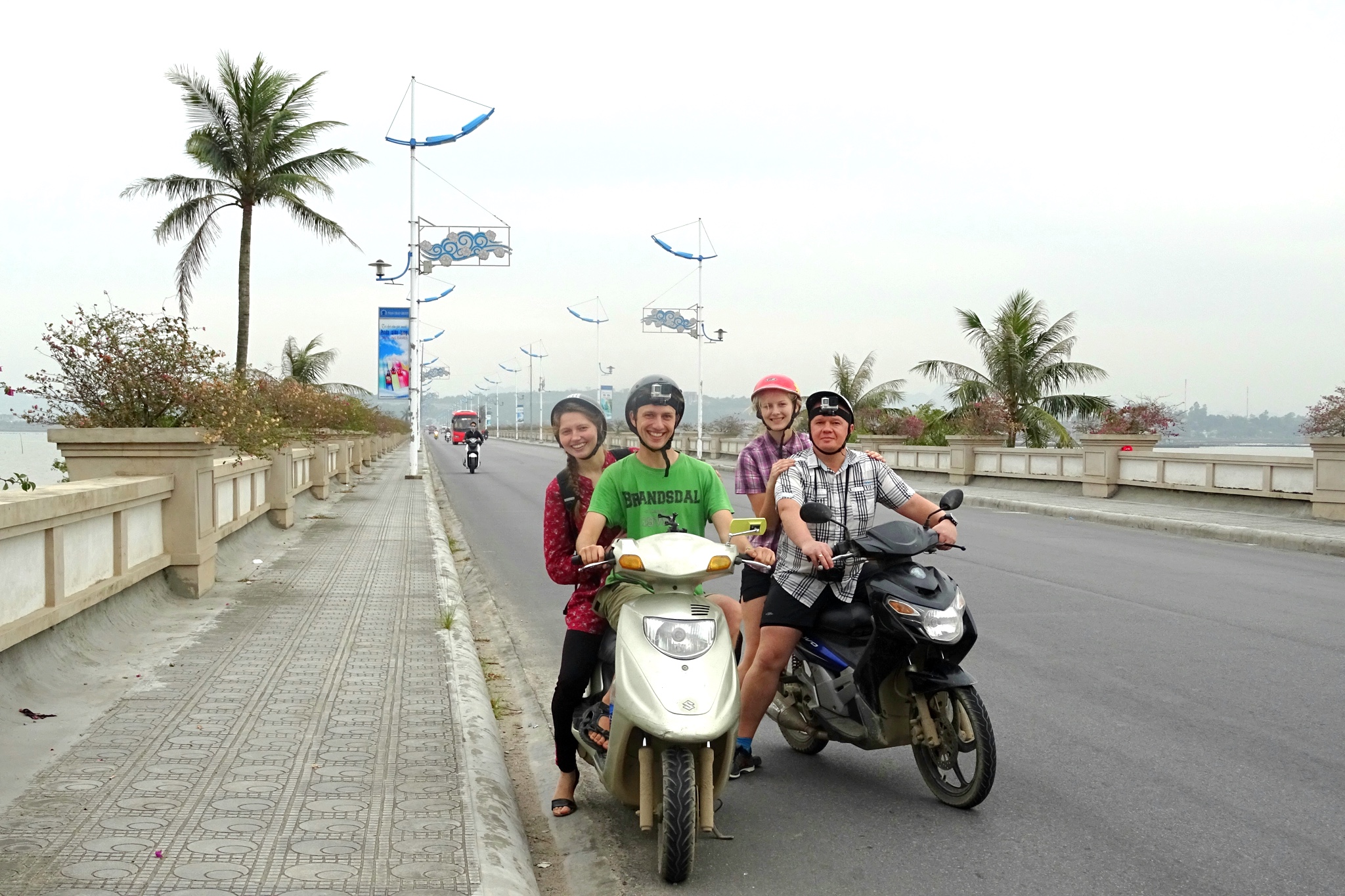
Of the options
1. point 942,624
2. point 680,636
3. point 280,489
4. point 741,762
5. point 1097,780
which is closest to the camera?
point 680,636

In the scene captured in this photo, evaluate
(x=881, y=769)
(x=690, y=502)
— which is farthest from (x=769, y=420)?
(x=881, y=769)

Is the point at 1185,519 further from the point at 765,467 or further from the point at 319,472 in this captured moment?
the point at 319,472

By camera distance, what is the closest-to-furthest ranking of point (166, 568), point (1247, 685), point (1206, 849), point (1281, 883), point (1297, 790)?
point (1281, 883) < point (1206, 849) < point (1297, 790) < point (1247, 685) < point (166, 568)

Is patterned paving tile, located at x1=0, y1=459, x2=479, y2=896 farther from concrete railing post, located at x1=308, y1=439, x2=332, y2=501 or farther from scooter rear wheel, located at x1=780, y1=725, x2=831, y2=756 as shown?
concrete railing post, located at x1=308, y1=439, x2=332, y2=501

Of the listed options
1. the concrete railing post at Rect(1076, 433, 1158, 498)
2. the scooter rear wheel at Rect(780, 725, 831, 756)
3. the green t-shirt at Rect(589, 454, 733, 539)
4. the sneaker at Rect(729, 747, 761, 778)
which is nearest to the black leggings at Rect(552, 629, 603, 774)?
the green t-shirt at Rect(589, 454, 733, 539)

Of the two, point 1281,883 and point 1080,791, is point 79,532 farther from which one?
point 1281,883

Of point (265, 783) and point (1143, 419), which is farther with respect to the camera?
point (1143, 419)

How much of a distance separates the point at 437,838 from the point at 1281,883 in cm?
293

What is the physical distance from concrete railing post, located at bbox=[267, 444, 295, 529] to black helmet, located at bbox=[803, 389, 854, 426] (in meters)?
11.3

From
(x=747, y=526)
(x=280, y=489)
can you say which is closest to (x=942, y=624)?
(x=747, y=526)

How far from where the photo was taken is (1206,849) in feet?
13.8

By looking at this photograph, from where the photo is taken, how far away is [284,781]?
458 centimetres

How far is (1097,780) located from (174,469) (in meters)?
7.05

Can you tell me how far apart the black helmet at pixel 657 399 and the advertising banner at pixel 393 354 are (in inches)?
1094
